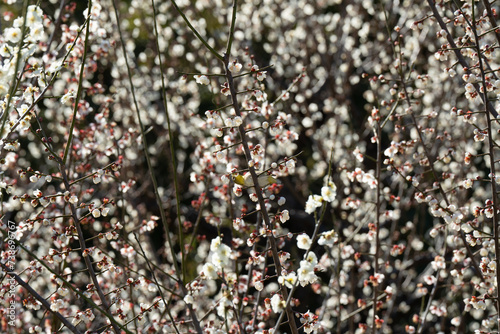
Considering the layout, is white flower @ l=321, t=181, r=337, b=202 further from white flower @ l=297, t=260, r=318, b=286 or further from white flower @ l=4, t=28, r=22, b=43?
white flower @ l=4, t=28, r=22, b=43

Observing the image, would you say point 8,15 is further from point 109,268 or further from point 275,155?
point 275,155

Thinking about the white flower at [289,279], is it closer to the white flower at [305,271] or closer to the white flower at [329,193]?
the white flower at [305,271]

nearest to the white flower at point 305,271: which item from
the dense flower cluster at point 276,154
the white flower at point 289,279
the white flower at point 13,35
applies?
the white flower at point 289,279

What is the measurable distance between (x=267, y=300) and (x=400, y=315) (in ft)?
14.3

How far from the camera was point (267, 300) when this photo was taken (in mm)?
2012

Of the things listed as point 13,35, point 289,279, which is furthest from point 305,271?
point 13,35

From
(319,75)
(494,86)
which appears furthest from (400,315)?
(494,86)

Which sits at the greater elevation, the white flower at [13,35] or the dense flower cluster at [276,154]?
the dense flower cluster at [276,154]

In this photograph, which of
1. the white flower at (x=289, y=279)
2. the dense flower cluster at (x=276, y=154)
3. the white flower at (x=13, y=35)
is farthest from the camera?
the dense flower cluster at (x=276, y=154)

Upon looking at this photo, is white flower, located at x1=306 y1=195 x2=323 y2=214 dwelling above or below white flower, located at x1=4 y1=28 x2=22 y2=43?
Result: below

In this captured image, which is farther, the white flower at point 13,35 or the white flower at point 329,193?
the white flower at point 13,35

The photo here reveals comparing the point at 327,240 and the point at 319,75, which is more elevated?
the point at 319,75

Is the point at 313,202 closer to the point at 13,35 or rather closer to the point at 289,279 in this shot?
the point at 289,279

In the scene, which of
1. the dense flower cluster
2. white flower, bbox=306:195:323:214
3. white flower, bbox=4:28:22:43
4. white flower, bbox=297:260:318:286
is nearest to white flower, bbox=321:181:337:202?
white flower, bbox=306:195:323:214
